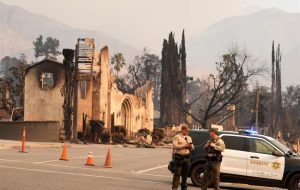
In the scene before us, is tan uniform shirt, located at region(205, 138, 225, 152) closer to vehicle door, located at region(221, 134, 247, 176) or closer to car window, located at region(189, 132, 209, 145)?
→ vehicle door, located at region(221, 134, 247, 176)

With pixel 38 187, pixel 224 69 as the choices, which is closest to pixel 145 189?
pixel 38 187

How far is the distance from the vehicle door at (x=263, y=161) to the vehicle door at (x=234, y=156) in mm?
176

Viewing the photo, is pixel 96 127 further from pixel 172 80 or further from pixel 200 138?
pixel 200 138

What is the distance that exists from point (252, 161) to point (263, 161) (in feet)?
1.07

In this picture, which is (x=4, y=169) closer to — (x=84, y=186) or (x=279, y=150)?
(x=84, y=186)

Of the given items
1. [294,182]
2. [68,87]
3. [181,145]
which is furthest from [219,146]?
[68,87]

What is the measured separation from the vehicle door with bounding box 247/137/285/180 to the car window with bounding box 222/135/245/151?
0.24 metres

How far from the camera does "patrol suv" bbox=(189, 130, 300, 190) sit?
17.0 metres

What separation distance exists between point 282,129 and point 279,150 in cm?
9496

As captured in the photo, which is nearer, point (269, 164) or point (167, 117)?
point (269, 164)

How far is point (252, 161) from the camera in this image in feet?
57.3

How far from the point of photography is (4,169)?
19.2 metres

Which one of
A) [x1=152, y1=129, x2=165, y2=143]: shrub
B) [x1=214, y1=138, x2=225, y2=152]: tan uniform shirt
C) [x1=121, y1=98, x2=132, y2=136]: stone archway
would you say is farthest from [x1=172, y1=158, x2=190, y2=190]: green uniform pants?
[x1=121, y1=98, x2=132, y2=136]: stone archway

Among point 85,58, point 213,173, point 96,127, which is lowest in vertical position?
point 213,173
